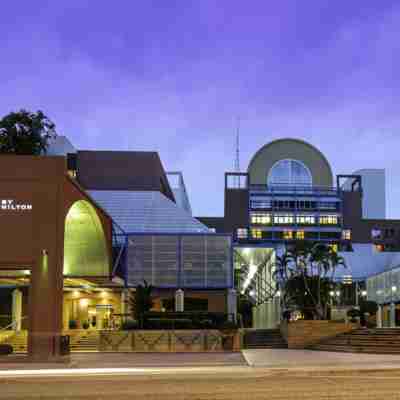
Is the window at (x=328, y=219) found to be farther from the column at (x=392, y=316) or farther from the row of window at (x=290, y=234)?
the column at (x=392, y=316)

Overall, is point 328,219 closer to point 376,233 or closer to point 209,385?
point 376,233

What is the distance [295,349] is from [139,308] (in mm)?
10084

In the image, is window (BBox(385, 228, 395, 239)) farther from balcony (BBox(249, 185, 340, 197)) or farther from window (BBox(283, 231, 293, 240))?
window (BBox(283, 231, 293, 240))

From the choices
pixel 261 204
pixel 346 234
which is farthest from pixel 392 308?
pixel 261 204

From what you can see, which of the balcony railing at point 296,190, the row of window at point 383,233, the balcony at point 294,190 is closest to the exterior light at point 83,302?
the balcony at point 294,190

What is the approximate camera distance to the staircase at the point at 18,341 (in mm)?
40106

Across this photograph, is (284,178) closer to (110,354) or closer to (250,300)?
(250,300)

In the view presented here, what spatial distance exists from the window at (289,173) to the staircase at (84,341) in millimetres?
117348

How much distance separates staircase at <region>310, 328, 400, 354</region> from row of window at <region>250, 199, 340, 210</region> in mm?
108742

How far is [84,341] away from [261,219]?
107496mm

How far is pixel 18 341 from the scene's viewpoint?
41688mm

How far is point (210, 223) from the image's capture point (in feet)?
484

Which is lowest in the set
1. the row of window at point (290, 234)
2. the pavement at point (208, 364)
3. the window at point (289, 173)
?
the pavement at point (208, 364)

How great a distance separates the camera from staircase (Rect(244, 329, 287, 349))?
4306 cm
